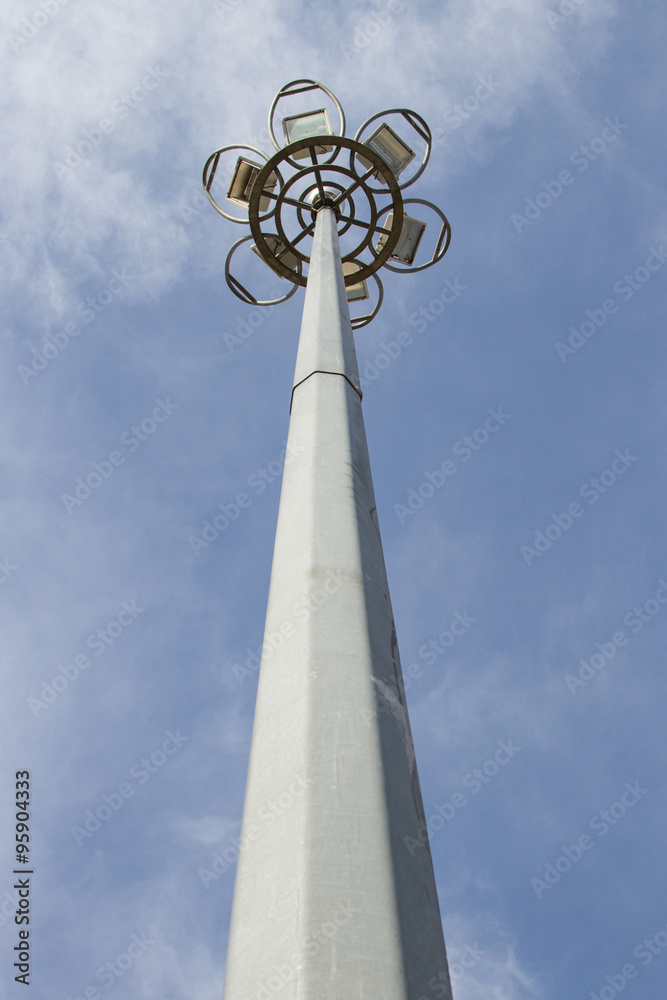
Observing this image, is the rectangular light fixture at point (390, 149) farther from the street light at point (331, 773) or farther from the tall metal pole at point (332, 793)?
the tall metal pole at point (332, 793)

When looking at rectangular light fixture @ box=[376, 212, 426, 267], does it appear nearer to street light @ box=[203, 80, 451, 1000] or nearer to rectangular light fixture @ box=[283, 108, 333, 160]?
rectangular light fixture @ box=[283, 108, 333, 160]

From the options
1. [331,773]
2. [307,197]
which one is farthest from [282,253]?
[331,773]

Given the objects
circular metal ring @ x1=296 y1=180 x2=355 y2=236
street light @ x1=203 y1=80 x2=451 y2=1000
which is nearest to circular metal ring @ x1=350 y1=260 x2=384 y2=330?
circular metal ring @ x1=296 y1=180 x2=355 y2=236

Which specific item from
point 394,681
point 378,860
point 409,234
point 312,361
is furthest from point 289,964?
point 409,234

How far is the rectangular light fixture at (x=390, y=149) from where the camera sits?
9.59m

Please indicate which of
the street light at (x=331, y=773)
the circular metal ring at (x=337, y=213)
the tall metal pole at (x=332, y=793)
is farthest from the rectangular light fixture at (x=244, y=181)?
the tall metal pole at (x=332, y=793)

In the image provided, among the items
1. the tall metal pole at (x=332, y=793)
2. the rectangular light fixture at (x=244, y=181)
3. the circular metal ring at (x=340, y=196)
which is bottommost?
the tall metal pole at (x=332, y=793)

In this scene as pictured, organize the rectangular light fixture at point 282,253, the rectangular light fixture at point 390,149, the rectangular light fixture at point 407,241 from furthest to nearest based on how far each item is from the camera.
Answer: the rectangular light fixture at point 282,253 → the rectangular light fixture at point 407,241 → the rectangular light fixture at point 390,149

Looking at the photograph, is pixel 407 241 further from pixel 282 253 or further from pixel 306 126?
pixel 306 126

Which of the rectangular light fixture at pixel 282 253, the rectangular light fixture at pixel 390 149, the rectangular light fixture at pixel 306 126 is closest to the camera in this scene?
the rectangular light fixture at pixel 306 126

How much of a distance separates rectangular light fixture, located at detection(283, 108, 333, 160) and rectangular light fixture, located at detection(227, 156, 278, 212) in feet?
2.58

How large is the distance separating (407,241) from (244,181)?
1.94 m

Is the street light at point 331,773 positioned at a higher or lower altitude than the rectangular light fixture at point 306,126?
lower

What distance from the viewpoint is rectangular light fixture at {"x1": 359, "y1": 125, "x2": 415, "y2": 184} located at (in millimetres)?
9586
